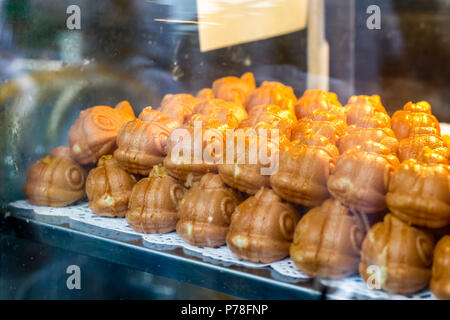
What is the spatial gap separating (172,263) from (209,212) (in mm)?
Result: 166

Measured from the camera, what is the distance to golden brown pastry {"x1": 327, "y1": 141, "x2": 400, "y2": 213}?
101 centimetres

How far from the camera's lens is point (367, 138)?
1.16m

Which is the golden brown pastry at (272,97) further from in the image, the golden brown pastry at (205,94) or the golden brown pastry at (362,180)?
the golden brown pastry at (362,180)

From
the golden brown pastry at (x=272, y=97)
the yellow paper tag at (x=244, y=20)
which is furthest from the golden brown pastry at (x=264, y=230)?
the yellow paper tag at (x=244, y=20)

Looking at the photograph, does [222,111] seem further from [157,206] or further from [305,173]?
[305,173]

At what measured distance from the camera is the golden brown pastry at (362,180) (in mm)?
1006

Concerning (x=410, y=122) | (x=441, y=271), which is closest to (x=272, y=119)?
(x=410, y=122)

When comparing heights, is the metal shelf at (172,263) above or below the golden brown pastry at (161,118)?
below

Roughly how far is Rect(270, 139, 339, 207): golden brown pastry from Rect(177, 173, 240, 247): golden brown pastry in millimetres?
158

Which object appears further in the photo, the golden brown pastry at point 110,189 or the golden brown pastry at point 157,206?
the golden brown pastry at point 110,189

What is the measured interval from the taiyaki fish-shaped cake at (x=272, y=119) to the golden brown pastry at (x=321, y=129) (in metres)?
0.03
